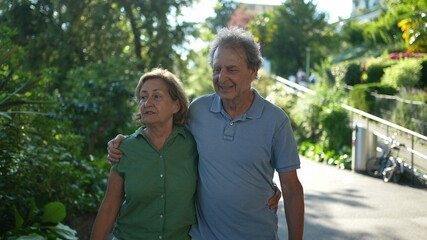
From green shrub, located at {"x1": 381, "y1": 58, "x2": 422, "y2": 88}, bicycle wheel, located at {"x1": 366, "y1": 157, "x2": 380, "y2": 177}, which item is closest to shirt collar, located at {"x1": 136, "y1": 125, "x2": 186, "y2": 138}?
bicycle wheel, located at {"x1": 366, "y1": 157, "x2": 380, "y2": 177}

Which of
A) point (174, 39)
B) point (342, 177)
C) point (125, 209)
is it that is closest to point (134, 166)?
point (125, 209)

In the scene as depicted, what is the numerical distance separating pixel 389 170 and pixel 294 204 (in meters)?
7.90

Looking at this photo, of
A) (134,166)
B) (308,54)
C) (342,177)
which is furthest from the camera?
(308,54)

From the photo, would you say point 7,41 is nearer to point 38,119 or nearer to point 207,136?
point 38,119

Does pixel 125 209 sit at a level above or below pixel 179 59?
below

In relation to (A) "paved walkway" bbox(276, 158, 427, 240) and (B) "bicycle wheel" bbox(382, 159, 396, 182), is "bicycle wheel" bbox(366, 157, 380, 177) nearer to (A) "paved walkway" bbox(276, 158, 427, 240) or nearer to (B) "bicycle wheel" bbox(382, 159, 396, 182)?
(A) "paved walkway" bbox(276, 158, 427, 240)

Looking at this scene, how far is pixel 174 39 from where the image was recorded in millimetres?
17750

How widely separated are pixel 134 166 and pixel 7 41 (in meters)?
3.50

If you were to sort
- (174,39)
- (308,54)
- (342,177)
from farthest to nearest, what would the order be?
(308,54)
(174,39)
(342,177)

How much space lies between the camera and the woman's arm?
2.66 meters

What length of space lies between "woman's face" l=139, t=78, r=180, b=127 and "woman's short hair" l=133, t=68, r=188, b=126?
2cm

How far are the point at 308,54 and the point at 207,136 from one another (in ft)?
128

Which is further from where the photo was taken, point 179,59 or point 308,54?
point 308,54

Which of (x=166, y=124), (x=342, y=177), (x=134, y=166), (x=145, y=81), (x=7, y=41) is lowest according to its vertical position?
(x=342, y=177)
